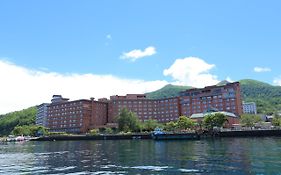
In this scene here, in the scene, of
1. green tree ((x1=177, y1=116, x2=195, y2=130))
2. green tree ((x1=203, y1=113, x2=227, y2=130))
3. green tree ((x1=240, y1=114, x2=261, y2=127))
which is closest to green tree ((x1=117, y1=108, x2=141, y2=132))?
green tree ((x1=177, y1=116, x2=195, y2=130))

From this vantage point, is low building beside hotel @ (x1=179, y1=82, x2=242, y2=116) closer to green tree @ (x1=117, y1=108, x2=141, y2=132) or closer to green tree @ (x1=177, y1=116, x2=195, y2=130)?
green tree @ (x1=117, y1=108, x2=141, y2=132)


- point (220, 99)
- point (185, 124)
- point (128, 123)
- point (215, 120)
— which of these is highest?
point (220, 99)

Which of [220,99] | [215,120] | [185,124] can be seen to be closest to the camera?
[215,120]

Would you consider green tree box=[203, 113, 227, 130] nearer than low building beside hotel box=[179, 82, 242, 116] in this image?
Yes

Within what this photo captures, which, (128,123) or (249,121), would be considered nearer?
(249,121)

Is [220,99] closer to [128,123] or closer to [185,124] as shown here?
[185,124]

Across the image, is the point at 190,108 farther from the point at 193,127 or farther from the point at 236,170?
the point at 236,170

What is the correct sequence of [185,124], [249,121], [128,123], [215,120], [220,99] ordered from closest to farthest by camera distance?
[215,120] < [185,124] < [249,121] < [128,123] < [220,99]

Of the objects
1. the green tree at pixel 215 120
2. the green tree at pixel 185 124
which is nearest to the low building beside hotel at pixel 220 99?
the green tree at pixel 185 124

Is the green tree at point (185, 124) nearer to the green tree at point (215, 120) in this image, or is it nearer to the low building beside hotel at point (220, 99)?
the green tree at point (215, 120)

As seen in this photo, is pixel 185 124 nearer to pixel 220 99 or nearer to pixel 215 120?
pixel 215 120

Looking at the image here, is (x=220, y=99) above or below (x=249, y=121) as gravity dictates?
above

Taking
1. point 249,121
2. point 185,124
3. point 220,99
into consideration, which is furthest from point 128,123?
point 249,121

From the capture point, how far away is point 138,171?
103 ft
